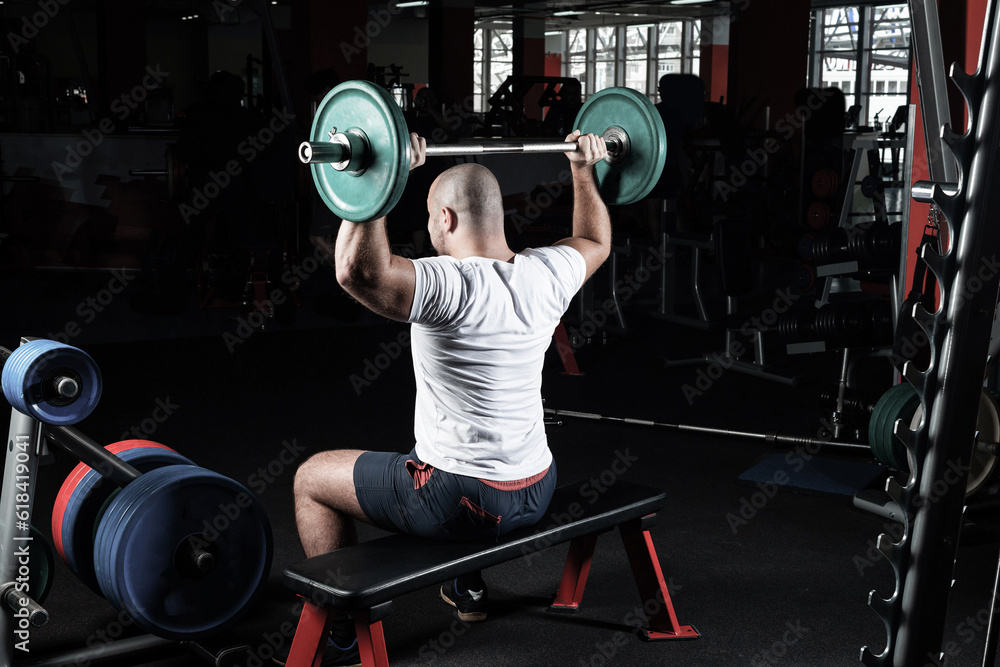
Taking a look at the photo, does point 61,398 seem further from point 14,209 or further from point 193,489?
point 14,209

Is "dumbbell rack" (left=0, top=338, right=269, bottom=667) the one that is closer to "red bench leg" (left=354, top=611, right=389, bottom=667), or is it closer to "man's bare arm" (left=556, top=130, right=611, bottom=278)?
"red bench leg" (left=354, top=611, right=389, bottom=667)

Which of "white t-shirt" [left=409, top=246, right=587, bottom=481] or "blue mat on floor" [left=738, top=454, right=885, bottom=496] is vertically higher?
"white t-shirt" [left=409, top=246, right=587, bottom=481]

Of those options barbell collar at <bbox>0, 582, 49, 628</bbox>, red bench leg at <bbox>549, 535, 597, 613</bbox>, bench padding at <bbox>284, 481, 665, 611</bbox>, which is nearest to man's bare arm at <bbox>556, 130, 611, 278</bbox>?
bench padding at <bbox>284, 481, 665, 611</bbox>

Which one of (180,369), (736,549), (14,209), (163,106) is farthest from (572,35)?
(736,549)

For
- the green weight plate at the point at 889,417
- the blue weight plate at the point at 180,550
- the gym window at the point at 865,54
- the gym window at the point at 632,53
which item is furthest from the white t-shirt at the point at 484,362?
the gym window at the point at 632,53

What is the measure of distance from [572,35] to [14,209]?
13.5 meters

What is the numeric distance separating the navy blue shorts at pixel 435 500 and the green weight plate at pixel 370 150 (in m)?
0.44

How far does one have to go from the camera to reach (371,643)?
4.66 feet

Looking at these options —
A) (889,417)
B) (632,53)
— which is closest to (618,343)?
(889,417)

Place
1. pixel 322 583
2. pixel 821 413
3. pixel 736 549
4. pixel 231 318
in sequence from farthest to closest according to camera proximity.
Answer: pixel 231 318 < pixel 821 413 < pixel 736 549 < pixel 322 583

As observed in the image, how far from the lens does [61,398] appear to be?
143 centimetres

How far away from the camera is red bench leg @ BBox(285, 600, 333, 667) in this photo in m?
1.43

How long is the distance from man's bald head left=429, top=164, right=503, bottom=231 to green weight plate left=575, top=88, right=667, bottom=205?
33 cm

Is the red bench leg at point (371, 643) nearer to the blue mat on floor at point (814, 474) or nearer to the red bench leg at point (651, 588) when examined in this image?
the red bench leg at point (651, 588)
